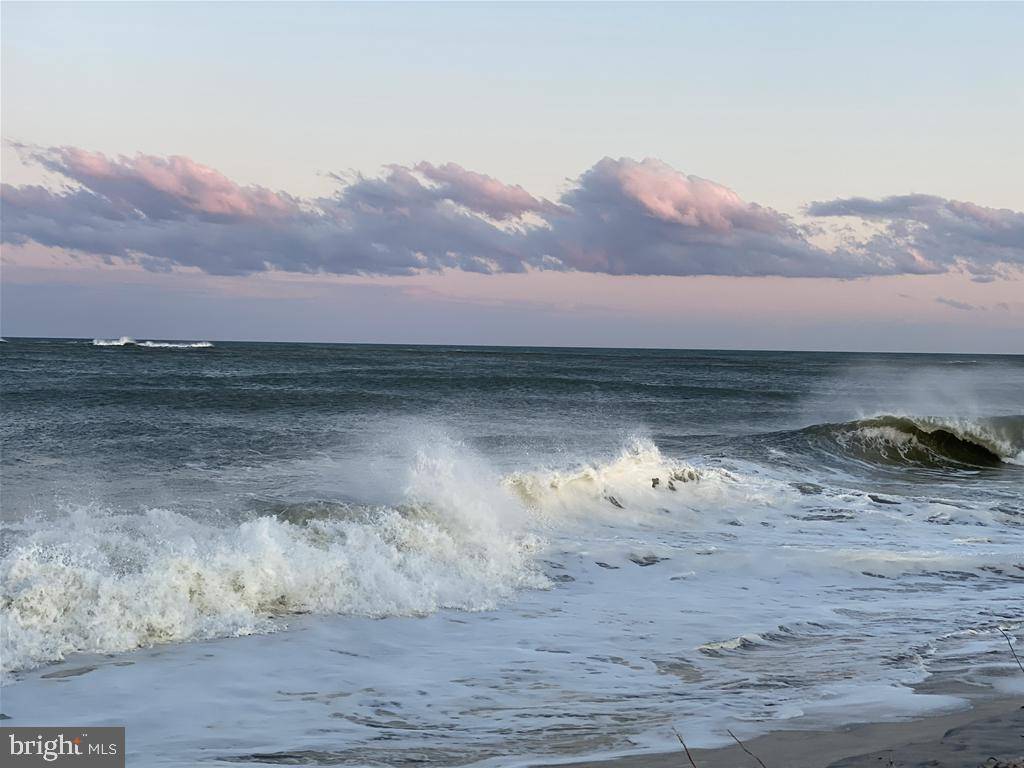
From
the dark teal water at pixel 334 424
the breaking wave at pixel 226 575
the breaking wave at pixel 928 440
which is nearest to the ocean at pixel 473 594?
the breaking wave at pixel 226 575

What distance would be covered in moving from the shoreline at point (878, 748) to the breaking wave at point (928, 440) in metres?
17.4

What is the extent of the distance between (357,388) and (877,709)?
32809 millimetres

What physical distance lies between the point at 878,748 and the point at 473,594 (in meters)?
4.65

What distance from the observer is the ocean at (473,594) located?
5258 mm

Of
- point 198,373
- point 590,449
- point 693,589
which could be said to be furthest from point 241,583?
point 198,373

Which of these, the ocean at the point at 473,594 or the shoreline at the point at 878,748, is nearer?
the shoreline at the point at 878,748

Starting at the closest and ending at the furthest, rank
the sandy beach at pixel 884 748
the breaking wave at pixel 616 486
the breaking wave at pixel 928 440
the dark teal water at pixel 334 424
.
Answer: the sandy beach at pixel 884 748
the breaking wave at pixel 616 486
the dark teal water at pixel 334 424
the breaking wave at pixel 928 440

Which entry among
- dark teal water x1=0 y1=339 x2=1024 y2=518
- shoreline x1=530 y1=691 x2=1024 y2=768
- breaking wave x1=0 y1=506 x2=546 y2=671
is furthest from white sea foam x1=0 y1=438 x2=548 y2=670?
shoreline x1=530 y1=691 x2=1024 y2=768

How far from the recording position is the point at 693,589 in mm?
8977

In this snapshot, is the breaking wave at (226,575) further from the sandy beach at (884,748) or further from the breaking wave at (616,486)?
the sandy beach at (884,748)

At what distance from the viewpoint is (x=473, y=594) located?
28.1 feet

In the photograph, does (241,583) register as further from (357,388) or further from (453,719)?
(357,388)

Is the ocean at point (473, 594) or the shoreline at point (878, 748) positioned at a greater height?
the shoreline at point (878, 748)

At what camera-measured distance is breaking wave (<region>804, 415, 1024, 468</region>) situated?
71.7ft
